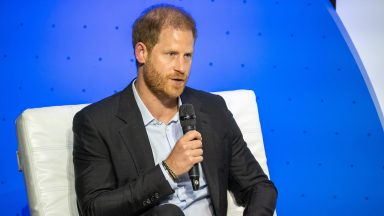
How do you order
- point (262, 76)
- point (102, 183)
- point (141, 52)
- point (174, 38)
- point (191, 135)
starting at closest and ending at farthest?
point (191, 135)
point (102, 183)
point (174, 38)
point (141, 52)
point (262, 76)

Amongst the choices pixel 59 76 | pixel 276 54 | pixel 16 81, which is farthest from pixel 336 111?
pixel 16 81

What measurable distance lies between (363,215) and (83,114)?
5.38 ft

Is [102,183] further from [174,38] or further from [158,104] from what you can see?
[174,38]

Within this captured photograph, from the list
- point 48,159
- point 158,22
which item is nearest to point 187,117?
point 158,22

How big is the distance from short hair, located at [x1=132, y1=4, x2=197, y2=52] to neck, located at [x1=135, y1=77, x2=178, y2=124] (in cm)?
16

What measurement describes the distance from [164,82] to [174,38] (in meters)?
0.16

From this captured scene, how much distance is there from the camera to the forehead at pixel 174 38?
1.77 metres

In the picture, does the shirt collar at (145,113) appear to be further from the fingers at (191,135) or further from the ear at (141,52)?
the fingers at (191,135)

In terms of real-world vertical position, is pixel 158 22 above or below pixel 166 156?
above

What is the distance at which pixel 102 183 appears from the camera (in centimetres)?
167

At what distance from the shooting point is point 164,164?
1616 mm

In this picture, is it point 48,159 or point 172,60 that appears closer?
point 172,60

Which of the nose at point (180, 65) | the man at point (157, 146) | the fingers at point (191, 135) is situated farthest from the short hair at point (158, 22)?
the fingers at point (191, 135)

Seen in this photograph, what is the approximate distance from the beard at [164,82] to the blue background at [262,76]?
0.65 m
